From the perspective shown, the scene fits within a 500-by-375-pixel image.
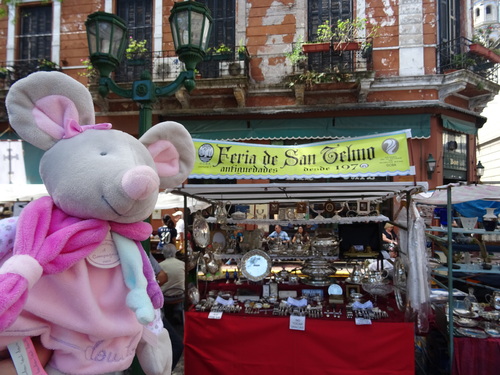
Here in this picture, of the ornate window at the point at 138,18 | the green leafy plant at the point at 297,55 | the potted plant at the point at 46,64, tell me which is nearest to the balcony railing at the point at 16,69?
the potted plant at the point at 46,64

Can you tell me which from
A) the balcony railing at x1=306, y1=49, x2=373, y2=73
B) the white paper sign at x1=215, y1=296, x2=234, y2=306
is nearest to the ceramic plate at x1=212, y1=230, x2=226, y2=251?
the white paper sign at x1=215, y1=296, x2=234, y2=306

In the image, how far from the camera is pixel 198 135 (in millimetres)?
10938

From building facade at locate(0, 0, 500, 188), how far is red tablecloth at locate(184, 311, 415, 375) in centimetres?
731

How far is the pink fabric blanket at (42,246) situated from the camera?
128 cm

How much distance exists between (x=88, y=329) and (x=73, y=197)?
0.54m

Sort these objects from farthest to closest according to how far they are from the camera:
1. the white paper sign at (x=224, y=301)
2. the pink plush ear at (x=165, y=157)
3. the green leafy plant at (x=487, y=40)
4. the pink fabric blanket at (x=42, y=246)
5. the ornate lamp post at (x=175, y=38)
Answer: the green leafy plant at (x=487, y=40)
the white paper sign at (x=224, y=301)
the ornate lamp post at (x=175, y=38)
the pink plush ear at (x=165, y=157)
the pink fabric blanket at (x=42, y=246)

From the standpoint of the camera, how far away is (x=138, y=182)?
4.82 feet

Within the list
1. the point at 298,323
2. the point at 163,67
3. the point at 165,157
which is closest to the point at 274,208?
the point at 298,323

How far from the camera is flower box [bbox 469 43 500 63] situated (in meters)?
10.3

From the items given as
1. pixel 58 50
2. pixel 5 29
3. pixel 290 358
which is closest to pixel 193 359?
pixel 290 358

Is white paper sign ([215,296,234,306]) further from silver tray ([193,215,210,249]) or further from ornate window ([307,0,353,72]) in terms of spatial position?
ornate window ([307,0,353,72])

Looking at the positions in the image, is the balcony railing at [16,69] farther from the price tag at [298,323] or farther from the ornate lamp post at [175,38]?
the price tag at [298,323]

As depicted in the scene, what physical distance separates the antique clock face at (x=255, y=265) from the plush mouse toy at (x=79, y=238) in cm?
279

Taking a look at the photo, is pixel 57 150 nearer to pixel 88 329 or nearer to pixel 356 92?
pixel 88 329
